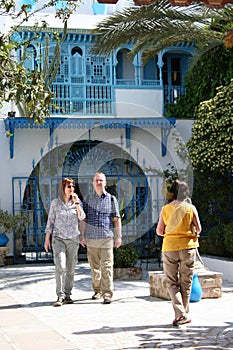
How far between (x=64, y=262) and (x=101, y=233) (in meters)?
0.68

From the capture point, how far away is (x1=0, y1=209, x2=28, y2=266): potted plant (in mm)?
14852

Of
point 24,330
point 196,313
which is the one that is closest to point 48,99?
point 24,330

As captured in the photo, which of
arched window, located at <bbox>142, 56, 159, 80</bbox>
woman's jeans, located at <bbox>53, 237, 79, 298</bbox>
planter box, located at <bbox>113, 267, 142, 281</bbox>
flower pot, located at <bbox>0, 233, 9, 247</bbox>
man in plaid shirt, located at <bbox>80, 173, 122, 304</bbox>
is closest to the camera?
woman's jeans, located at <bbox>53, 237, 79, 298</bbox>

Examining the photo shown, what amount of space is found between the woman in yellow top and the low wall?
15.5 ft

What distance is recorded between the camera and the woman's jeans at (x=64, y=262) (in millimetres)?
9320

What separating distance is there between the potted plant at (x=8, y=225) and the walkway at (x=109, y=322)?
355cm

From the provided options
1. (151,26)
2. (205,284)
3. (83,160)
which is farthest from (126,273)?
(151,26)

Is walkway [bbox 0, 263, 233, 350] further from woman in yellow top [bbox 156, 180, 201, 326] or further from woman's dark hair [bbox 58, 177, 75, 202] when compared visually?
woman's dark hair [bbox 58, 177, 75, 202]

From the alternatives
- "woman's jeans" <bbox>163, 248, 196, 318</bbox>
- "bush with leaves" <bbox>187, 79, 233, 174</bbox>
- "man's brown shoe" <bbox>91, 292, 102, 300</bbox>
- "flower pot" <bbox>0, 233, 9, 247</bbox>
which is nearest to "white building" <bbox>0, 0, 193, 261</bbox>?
"flower pot" <bbox>0, 233, 9, 247</bbox>

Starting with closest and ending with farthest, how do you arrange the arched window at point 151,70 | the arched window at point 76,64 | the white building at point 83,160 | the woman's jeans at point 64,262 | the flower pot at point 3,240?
the woman's jeans at point 64,262 < the flower pot at point 3,240 < the white building at point 83,160 < the arched window at point 76,64 < the arched window at point 151,70

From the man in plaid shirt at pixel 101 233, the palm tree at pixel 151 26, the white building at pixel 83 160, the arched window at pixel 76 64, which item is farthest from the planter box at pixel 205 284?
the arched window at pixel 76 64

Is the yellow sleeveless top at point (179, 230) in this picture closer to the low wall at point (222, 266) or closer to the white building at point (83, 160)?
the low wall at point (222, 266)

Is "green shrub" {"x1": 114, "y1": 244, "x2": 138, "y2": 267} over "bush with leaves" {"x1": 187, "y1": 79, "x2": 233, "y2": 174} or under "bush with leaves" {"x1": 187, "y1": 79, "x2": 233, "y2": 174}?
under

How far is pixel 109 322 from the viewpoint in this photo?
805 centimetres
